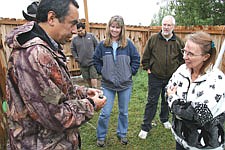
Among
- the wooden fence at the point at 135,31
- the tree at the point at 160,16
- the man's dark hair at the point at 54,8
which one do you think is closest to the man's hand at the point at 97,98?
the man's dark hair at the point at 54,8

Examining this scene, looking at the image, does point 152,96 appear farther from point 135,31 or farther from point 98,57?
point 135,31

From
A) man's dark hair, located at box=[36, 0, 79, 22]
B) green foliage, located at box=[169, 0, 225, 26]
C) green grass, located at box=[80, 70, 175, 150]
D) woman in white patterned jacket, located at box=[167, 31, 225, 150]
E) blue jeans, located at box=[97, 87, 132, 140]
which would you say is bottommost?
green grass, located at box=[80, 70, 175, 150]

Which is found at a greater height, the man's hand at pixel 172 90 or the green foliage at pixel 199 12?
the green foliage at pixel 199 12

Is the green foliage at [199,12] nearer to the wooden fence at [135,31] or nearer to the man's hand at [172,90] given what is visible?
the wooden fence at [135,31]

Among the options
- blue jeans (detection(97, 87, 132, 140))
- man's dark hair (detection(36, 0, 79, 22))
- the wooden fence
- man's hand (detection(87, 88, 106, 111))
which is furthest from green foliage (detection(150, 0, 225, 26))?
man's dark hair (detection(36, 0, 79, 22))

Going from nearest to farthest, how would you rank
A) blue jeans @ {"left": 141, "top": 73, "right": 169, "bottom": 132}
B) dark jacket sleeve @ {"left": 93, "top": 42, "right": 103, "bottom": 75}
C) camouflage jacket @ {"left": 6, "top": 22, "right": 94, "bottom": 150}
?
camouflage jacket @ {"left": 6, "top": 22, "right": 94, "bottom": 150}, dark jacket sleeve @ {"left": 93, "top": 42, "right": 103, "bottom": 75}, blue jeans @ {"left": 141, "top": 73, "right": 169, "bottom": 132}

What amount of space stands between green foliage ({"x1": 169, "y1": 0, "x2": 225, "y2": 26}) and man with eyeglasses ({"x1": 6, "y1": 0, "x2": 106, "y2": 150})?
7370 millimetres

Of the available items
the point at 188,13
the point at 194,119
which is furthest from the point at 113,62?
the point at 188,13

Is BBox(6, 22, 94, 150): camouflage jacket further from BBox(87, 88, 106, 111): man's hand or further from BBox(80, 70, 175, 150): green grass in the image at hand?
BBox(80, 70, 175, 150): green grass

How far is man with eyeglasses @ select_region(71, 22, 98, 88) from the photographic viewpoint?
5.36m

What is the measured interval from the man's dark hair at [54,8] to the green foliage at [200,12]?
289 inches

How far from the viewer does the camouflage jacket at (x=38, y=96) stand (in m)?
1.18

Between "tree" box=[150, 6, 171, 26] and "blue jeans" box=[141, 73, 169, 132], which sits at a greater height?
"tree" box=[150, 6, 171, 26]

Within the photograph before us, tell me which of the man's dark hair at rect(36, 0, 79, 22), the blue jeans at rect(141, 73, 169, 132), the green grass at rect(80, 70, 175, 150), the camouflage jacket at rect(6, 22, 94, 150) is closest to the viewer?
the camouflage jacket at rect(6, 22, 94, 150)
